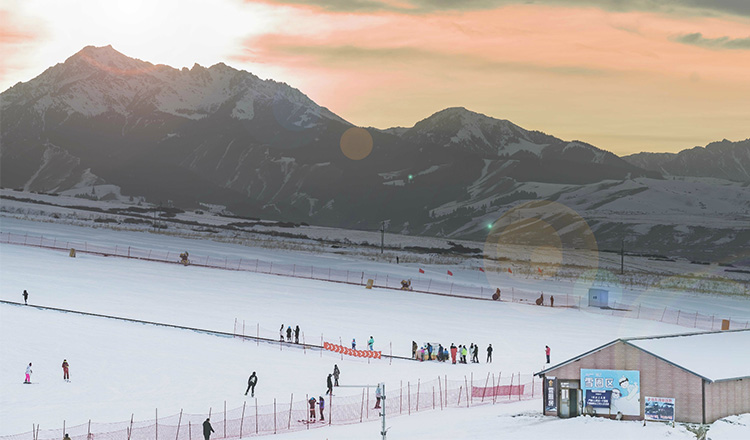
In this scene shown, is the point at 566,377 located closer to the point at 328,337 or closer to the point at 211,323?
the point at 328,337

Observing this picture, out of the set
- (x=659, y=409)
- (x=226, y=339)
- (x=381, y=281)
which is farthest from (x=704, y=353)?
(x=381, y=281)

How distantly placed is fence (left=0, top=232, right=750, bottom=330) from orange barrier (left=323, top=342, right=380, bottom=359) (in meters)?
30.8

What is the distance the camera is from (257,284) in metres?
87.6

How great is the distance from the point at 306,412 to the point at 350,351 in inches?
589

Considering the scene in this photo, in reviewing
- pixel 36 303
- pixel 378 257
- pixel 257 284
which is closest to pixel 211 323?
pixel 36 303

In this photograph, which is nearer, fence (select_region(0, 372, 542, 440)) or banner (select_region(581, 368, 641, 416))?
fence (select_region(0, 372, 542, 440))

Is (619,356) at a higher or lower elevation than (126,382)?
higher

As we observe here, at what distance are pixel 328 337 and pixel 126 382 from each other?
18493 mm

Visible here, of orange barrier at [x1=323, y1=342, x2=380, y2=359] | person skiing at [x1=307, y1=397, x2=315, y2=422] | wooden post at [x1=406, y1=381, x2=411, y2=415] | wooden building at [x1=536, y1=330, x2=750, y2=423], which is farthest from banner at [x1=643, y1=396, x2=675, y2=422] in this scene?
orange barrier at [x1=323, y1=342, x2=380, y2=359]

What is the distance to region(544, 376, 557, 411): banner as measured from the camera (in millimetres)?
42469

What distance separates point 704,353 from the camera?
4347cm

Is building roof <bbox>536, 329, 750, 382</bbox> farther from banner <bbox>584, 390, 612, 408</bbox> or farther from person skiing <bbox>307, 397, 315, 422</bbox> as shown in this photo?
person skiing <bbox>307, 397, 315, 422</bbox>

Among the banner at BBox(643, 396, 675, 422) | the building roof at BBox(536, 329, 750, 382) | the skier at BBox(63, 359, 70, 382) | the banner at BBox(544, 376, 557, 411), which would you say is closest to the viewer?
the banner at BBox(643, 396, 675, 422)

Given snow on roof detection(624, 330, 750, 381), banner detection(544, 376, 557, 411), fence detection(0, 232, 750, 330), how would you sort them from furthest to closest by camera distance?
fence detection(0, 232, 750, 330) → banner detection(544, 376, 557, 411) → snow on roof detection(624, 330, 750, 381)
